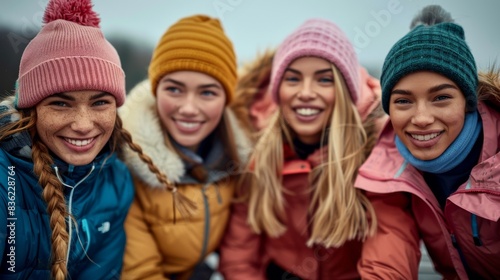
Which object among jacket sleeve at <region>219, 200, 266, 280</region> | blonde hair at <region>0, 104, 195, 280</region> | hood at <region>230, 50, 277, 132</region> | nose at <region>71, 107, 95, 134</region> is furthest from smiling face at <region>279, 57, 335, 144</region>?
blonde hair at <region>0, 104, 195, 280</region>

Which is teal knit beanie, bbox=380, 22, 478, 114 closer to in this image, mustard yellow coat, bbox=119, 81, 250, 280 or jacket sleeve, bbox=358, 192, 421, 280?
jacket sleeve, bbox=358, 192, 421, 280

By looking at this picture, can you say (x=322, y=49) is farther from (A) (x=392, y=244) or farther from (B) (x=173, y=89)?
(A) (x=392, y=244)

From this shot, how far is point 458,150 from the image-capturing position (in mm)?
1416

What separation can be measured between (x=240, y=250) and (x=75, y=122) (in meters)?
1.07

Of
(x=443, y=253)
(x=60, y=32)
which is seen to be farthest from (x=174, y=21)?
(x=443, y=253)

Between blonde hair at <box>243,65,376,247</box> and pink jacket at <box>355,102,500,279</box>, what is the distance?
105 millimetres

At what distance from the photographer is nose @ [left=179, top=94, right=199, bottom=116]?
1.84 meters

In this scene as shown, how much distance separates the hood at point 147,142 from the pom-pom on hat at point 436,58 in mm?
949

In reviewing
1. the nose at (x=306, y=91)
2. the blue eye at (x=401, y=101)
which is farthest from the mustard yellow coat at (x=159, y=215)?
the blue eye at (x=401, y=101)

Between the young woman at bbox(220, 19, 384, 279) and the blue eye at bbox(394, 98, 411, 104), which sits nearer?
the blue eye at bbox(394, 98, 411, 104)

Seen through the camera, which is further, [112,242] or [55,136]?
[112,242]

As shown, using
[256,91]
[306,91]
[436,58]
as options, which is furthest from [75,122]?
[256,91]

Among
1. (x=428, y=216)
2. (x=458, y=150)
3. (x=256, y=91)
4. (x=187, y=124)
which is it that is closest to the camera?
(x=458, y=150)

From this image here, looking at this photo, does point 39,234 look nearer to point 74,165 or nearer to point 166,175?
point 74,165
